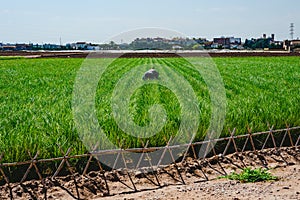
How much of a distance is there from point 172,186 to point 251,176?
0.83 meters

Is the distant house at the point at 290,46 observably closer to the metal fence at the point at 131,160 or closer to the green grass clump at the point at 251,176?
the metal fence at the point at 131,160

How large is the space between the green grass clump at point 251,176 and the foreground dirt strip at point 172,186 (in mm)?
93

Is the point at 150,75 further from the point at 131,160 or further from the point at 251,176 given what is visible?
the point at 251,176

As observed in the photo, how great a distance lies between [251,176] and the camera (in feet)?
14.8

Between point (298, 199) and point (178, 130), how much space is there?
2.01 metres

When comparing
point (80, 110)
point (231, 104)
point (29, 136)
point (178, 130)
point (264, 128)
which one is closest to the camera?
point (29, 136)

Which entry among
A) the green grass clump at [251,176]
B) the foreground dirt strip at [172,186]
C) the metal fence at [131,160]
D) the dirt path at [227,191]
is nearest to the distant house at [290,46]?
the metal fence at [131,160]

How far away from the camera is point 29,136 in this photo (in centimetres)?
493

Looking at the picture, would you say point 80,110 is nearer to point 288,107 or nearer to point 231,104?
point 231,104

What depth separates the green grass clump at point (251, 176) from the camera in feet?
14.6

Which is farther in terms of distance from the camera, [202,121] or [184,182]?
[202,121]

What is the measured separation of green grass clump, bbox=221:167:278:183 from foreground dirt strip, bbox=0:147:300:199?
93 millimetres

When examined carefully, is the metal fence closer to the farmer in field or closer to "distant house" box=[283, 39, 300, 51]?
the farmer in field

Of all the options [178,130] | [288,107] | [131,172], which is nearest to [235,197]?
[131,172]
